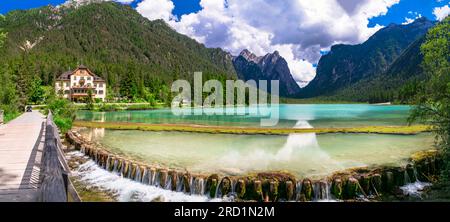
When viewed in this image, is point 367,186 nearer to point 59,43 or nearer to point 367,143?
point 367,143

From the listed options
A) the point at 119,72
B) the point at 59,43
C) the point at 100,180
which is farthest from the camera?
the point at 59,43

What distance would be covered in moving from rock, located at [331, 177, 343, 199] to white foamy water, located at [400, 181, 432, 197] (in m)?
2.71

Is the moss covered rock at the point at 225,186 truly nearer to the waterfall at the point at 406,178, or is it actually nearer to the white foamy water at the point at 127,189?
the white foamy water at the point at 127,189

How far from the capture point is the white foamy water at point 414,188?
12070mm

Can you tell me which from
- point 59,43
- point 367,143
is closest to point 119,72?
point 59,43

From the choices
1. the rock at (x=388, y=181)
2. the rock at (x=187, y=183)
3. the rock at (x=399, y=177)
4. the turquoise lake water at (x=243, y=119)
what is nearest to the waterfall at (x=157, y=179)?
the rock at (x=187, y=183)

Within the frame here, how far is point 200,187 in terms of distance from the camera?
12.2 m

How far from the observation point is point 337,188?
1186 cm

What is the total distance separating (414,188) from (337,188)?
3.69 m

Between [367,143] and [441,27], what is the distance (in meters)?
15.0

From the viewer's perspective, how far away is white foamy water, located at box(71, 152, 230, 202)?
11656mm

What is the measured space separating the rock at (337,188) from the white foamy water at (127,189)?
4613 millimetres

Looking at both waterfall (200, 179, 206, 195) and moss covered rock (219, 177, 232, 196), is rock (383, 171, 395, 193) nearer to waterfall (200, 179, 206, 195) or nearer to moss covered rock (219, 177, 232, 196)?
moss covered rock (219, 177, 232, 196)

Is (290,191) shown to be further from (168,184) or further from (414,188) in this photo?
(414,188)
